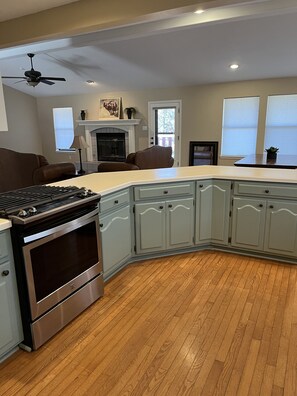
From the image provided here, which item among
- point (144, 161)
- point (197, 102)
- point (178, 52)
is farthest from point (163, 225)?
point (197, 102)

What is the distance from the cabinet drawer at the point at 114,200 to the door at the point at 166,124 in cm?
577

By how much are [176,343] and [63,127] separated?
922cm

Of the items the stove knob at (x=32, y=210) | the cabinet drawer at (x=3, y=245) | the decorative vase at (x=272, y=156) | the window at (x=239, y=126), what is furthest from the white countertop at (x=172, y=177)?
the window at (x=239, y=126)

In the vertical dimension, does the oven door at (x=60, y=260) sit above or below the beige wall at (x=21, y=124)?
below

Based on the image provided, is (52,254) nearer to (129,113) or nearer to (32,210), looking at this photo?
(32,210)

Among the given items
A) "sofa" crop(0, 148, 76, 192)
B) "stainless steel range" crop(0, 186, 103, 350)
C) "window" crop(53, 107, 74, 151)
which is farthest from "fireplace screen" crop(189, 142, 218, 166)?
"stainless steel range" crop(0, 186, 103, 350)

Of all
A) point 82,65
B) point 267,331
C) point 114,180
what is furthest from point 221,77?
point 267,331

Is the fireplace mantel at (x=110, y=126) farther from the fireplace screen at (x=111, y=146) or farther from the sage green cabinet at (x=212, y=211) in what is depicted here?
the sage green cabinet at (x=212, y=211)

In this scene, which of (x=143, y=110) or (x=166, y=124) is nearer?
(x=166, y=124)

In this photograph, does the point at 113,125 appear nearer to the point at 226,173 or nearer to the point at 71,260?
the point at 226,173

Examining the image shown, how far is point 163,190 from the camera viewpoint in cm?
281

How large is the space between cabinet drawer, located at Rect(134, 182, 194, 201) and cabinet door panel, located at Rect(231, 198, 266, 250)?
503mm

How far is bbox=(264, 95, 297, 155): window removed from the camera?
673 centimetres

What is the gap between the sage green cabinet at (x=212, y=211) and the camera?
9.70ft
